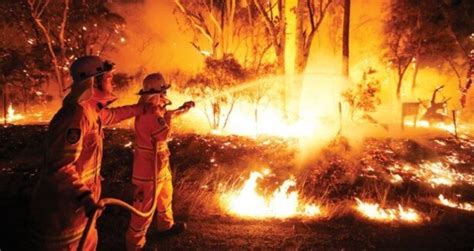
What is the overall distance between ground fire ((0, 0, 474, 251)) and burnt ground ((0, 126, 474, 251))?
37mm

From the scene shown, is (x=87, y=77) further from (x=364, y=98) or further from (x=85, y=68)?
(x=364, y=98)

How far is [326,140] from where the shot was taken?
34.3 ft

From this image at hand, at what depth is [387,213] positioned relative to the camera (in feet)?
19.9

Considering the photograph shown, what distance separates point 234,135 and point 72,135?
761cm

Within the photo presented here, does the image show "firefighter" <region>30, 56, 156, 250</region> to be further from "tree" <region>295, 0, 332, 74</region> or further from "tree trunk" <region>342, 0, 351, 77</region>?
"tree trunk" <region>342, 0, 351, 77</region>

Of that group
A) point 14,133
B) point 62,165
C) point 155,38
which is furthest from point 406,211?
point 155,38

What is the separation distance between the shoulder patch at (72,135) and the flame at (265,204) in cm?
348

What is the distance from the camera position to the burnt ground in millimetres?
5059

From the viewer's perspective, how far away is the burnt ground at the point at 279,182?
5059mm

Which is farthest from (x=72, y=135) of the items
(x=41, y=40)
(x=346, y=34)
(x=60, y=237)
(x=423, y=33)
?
(x=423, y=33)

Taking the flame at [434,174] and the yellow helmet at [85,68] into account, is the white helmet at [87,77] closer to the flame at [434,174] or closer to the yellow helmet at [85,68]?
the yellow helmet at [85,68]

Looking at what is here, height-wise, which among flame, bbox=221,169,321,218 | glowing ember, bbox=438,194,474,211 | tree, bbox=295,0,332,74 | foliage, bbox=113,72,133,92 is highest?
tree, bbox=295,0,332,74

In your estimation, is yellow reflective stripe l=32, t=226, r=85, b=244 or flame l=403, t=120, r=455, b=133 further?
flame l=403, t=120, r=455, b=133

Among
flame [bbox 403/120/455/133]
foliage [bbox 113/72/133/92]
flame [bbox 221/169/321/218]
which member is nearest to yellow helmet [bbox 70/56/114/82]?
flame [bbox 221/169/321/218]
